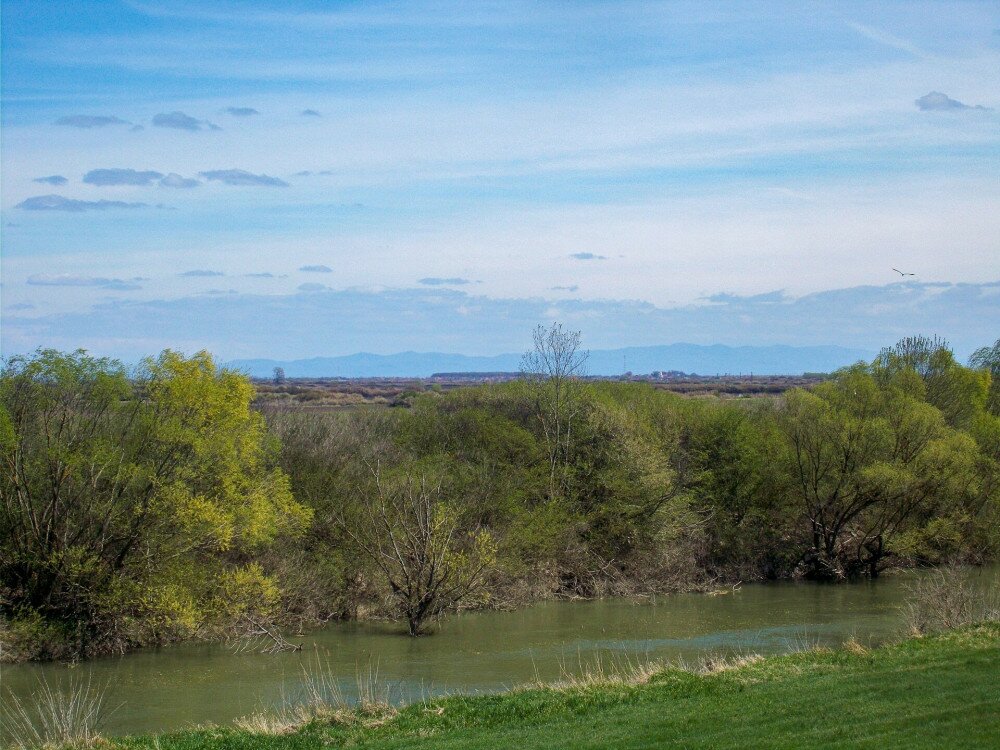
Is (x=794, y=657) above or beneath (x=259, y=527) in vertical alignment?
beneath

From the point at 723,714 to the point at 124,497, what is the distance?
19752 millimetres

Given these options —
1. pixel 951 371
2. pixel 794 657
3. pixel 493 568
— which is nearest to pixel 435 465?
pixel 493 568

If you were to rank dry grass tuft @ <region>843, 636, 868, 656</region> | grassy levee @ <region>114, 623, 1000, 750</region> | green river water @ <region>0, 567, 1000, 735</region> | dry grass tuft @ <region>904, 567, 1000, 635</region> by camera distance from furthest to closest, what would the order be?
1. dry grass tuft @ <region>904, 567, 1000, 635</region>
2. green river water @ <region>0, 567, 1000, 735</region>
3. dry grass tuft @ <region>843, 636, 868, 656</region>
4. grassy levee @ <region>114, 623, 1000, 750</region>

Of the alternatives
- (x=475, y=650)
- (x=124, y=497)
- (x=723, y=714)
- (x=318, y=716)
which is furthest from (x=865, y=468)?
(x=318, y=716)

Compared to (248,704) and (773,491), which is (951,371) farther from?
(248,704)

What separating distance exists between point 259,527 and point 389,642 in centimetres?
565

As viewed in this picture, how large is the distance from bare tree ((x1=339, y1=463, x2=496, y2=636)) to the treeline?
0.33 ft

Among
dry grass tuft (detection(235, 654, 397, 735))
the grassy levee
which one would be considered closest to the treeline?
dry grass tuft (detection(235, 654, 397, 735))

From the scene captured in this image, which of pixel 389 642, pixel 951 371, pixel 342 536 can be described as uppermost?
pixel 951 371

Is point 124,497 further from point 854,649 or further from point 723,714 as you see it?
point 854,649

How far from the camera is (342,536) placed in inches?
1423

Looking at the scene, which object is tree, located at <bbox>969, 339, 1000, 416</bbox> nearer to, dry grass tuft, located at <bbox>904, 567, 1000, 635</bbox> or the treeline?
the treeline

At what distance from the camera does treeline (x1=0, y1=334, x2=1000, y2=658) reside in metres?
29.9

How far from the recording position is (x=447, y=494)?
128 feet
